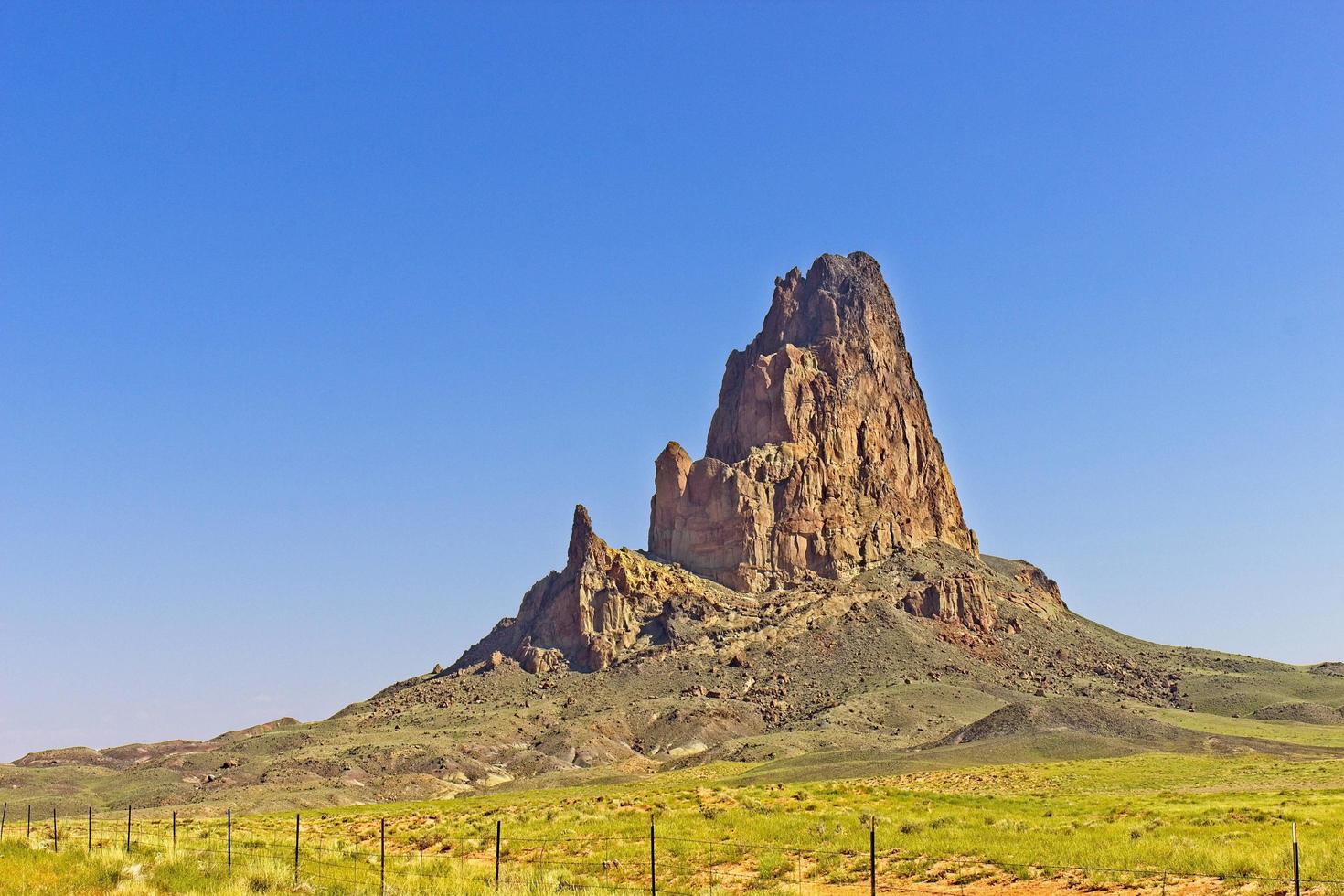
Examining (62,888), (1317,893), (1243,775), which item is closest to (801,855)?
(1317,893)

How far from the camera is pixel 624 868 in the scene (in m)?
37.0

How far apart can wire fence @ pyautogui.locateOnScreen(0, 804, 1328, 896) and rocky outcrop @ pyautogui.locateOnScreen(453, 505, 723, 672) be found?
125866 millimetres

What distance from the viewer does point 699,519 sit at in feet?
631

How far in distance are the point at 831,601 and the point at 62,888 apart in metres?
152

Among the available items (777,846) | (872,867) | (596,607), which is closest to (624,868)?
(777,846)

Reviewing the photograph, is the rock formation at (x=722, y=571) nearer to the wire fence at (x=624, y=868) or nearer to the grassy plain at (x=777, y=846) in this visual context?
the grassy plain at (x=777, y=846)

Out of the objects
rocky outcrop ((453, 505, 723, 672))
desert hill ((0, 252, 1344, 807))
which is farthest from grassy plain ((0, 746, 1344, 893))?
rocky outcrop ((453, 505, 723, 672))

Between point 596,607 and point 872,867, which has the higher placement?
point 596,607

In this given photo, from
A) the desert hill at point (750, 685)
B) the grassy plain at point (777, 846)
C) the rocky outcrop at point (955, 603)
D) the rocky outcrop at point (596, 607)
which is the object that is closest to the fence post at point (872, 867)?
the grassy plain at point (777, 846)

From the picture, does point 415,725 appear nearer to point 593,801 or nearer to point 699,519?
point 699,519

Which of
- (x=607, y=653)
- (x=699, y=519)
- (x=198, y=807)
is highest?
(x=699, y=519)

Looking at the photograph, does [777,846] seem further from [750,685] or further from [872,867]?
[750,685]

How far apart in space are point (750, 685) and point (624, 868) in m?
121

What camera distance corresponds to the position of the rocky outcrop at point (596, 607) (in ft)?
564
